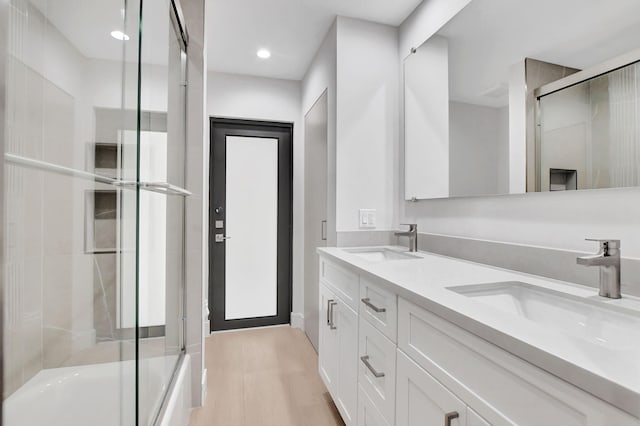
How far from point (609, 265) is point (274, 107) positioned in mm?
2797

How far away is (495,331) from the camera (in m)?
0.61

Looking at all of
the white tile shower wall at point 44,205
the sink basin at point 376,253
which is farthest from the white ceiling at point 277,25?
the white tile shower wall at point 44,205

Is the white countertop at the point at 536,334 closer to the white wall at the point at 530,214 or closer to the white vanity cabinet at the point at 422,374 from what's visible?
the white vanity cabinet at the point at 422,374

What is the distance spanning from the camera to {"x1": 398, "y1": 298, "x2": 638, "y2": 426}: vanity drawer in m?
0.48

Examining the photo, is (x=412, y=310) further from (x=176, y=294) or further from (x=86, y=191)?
(x=176, y=294)

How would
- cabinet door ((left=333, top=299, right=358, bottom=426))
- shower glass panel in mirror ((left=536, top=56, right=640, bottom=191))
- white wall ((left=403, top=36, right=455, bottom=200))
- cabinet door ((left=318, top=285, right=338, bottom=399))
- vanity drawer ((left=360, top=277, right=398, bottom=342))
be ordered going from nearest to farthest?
shower glass panel in mirror ((left=536, top=56, right=640, bottom=191)) < vanity drawer ((left=360, top=277, right=398, bottom=342)) < cabinet door ((left=333, top=299, right=358, bottom=426)) < cabinet door ((left=318, top=285, right=338, bottom=399)) < white wall ((left=403, top=36, right=455, bottom=200))

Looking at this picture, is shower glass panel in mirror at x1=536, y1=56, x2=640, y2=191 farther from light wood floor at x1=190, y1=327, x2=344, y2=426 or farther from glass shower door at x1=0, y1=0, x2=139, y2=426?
light wood floor at x1=190, y1=327, x2=344, y2=426

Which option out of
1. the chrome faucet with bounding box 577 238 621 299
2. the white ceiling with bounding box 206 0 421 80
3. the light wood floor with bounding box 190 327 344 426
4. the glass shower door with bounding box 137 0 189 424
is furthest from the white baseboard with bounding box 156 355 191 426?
the white ceiling with bounding box 206 0 421 80

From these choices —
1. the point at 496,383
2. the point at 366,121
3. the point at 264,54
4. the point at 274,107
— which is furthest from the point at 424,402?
the point at 274,107

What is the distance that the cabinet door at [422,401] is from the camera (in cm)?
75

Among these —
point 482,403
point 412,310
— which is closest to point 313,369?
point 412,310

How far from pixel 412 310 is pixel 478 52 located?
4.54 feet

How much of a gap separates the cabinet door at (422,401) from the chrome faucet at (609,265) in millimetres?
519

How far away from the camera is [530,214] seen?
1261 millimetres
